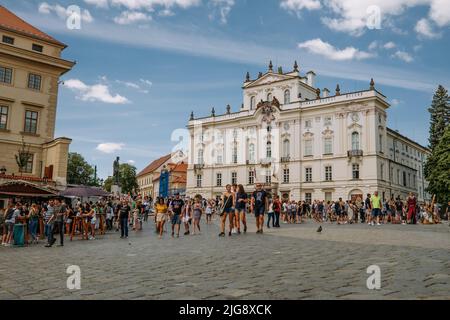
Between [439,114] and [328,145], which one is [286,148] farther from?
[439,114]

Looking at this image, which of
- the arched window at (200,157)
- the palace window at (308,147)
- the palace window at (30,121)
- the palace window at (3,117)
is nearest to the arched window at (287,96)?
the palace window at (308,147)

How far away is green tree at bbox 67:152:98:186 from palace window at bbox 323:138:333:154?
4926cm

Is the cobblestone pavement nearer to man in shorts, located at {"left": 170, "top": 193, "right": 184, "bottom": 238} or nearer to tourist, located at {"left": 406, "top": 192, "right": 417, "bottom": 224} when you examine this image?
man in shorts, located at {"left": 170, "top": 193, "right": 184, "bottom": 238}

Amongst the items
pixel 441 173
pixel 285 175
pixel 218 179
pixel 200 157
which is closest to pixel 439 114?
pixel 441 173

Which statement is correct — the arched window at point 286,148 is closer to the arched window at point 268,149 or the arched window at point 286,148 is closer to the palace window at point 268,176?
the arched window at point 268,149

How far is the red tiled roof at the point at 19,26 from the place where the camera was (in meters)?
32.4

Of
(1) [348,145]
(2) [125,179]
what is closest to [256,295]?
A: (1) [348,145]

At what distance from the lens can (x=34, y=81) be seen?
33156 millimetres

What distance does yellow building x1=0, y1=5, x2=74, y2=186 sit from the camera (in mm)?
30781

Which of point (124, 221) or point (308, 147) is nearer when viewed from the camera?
point (124, 221)

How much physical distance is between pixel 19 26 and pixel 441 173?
4699 centimetres

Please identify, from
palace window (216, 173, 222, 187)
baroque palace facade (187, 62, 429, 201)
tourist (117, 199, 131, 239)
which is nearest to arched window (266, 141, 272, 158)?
baroque palace facade (187, 62, 429, 201)

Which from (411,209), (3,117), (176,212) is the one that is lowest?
(176,212)
